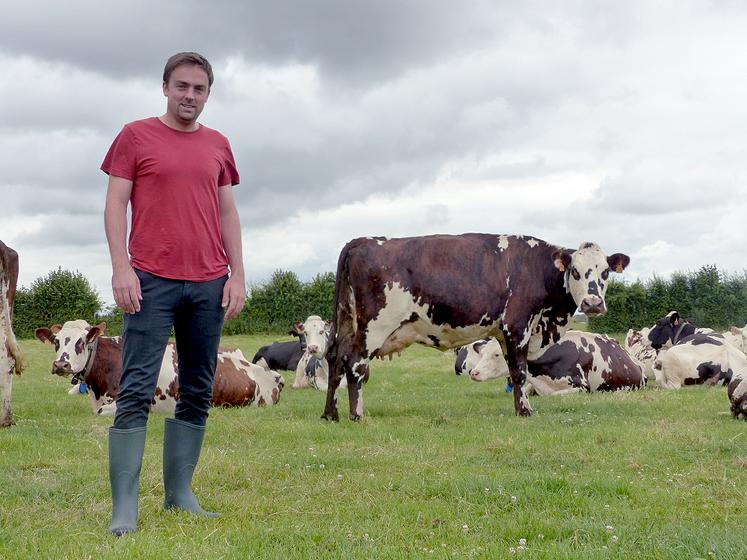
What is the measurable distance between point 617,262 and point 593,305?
1.07 m

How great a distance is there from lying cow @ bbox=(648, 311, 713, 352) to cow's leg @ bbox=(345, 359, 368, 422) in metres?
12.2

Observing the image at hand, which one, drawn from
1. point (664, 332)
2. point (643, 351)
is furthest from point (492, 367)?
point (664, 332)

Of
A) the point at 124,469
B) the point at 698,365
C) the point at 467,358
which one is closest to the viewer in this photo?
the point at 124,469

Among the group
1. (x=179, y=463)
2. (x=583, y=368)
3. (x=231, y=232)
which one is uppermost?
(x=231, y=232)

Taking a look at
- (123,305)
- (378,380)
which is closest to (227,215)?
(123,305)

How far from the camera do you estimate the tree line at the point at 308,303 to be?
38.6m

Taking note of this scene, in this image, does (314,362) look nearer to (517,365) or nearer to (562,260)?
(517,365)

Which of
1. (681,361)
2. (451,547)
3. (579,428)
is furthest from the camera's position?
(681,361)

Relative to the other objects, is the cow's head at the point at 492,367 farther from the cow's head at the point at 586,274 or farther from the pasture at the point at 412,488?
the pasture at the point at 412,488

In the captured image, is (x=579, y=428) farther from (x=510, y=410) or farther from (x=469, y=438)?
(x=510, y=410)

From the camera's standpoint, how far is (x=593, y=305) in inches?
432

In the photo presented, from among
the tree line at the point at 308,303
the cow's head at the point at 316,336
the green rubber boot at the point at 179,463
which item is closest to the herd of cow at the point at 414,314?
the cow's head at the point at 316,336

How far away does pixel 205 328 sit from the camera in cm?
485

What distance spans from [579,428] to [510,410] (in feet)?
8.27
